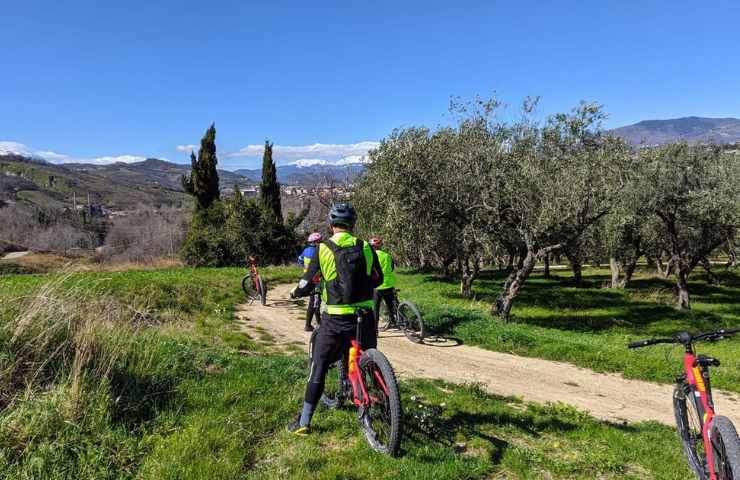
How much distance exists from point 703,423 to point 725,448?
18.8 inches

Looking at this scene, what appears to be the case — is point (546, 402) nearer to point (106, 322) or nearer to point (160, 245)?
point (106, 322)

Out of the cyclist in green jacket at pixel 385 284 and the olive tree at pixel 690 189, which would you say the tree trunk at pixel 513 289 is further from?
Answer: the olive tree at pixel 690 189

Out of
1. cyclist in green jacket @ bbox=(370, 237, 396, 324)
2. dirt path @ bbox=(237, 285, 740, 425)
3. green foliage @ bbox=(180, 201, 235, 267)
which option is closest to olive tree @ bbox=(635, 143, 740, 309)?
dirt path @ bbox=(237, 285, 740, 425)

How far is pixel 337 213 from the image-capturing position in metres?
5.68

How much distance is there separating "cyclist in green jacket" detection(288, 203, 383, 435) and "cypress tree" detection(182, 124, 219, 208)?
44687 mm

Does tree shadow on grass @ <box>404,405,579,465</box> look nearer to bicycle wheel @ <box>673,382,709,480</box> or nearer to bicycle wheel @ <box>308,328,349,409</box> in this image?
bicycle wheel @ <box>308,328,349,409</box>

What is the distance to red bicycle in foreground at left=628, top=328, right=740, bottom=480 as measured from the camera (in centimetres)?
405

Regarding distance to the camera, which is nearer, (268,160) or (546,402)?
(546,402)

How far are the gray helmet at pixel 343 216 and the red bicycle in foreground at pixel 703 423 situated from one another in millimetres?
3378

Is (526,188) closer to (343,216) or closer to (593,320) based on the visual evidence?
(593,320)

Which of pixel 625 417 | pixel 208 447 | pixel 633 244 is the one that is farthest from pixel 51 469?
pixel 633 244

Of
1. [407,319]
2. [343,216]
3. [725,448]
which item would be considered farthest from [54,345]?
[407,319]

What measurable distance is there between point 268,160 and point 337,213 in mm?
46078

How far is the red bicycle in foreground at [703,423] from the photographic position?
13.3 ft
